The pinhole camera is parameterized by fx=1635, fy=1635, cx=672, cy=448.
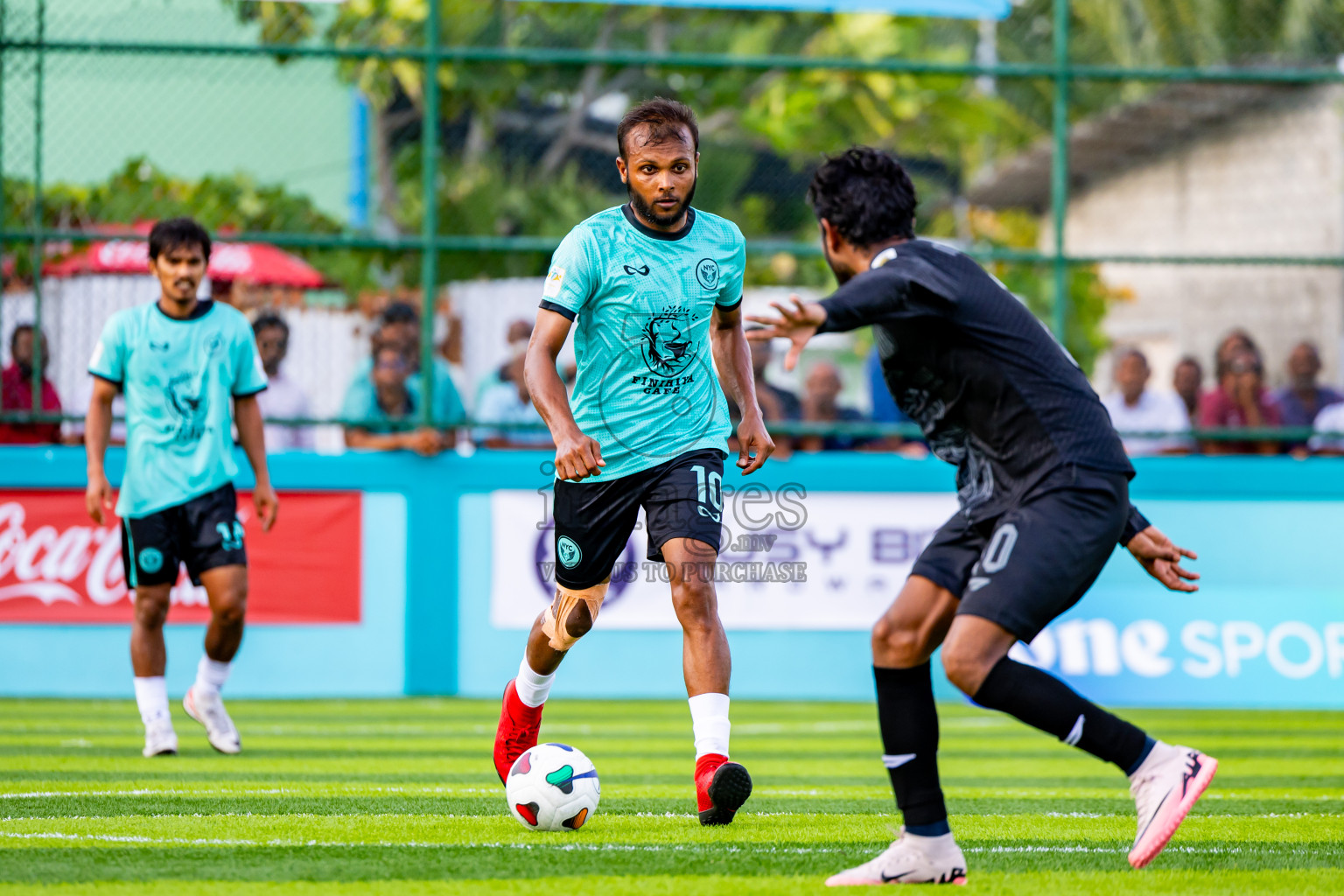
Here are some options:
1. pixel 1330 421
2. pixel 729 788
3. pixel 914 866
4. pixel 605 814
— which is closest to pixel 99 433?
pixel 605 814

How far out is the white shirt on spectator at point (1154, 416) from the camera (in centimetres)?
1126

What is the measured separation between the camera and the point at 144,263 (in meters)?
10.6

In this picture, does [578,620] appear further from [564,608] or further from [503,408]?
[503,408]

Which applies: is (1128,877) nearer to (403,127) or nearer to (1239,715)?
(1239,715)

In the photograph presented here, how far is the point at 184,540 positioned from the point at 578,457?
3157 mm

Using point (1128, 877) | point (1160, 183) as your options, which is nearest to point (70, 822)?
point (1128, 877)

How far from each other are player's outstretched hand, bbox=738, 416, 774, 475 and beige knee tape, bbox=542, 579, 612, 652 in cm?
64

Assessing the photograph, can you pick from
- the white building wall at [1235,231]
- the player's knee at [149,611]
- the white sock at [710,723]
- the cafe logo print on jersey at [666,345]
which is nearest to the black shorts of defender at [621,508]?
the cafe logo print on jersey at [666,345]

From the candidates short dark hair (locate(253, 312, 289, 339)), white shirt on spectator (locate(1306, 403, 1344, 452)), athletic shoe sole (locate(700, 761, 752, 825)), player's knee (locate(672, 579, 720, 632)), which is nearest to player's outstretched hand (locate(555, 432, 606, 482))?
player's knee (locate(672, 579, 720, 632))

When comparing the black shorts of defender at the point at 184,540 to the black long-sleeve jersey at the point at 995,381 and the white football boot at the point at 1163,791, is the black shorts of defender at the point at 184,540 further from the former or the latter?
the white football boot at the point at 1163,791

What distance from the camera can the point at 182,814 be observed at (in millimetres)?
5367

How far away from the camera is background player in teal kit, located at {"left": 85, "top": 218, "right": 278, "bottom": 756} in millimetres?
7477

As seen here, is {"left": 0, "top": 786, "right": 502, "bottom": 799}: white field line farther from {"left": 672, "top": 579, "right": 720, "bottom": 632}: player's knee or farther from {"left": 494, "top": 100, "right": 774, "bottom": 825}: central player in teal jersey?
{"left": 672, "top": 579, "right": 720, "bottom": 632}: player's knee

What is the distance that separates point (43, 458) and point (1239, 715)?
7911 mm
